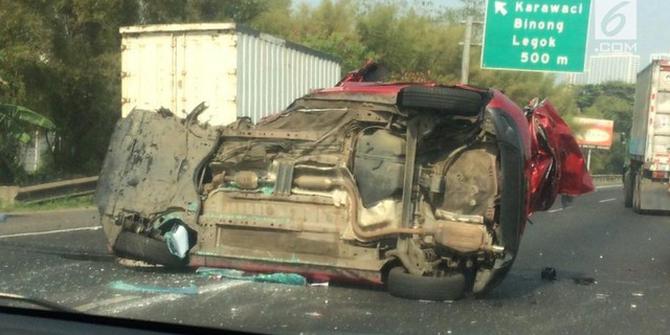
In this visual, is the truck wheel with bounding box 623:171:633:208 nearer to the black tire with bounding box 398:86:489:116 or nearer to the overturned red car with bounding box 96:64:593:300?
the overturned red car with bounding box 96:64:593:300

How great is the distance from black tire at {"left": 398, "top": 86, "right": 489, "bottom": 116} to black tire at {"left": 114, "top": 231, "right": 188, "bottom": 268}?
187cm

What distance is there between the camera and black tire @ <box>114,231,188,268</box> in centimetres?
628

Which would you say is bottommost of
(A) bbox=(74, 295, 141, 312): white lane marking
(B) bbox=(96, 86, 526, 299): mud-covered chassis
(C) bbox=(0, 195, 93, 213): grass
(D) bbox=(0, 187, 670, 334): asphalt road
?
(C) bbox=(0, 195, 93, 213): grass

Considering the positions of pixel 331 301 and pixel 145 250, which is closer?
pixel 331 301

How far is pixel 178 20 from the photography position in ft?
79.4

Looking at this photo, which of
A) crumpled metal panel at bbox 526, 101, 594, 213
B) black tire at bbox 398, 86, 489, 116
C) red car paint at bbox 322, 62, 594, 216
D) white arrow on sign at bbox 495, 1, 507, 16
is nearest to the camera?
black tire at bbox 398, 86, 489, 116

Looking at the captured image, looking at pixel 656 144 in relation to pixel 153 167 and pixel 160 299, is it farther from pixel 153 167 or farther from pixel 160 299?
pixel 160 299

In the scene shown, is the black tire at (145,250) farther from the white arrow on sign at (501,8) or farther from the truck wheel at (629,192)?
the truck wheel at (629,192)

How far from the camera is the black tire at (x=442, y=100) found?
5.82 metres

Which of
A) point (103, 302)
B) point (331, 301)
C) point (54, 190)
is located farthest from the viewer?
point (54, 190)

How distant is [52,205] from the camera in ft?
54.9

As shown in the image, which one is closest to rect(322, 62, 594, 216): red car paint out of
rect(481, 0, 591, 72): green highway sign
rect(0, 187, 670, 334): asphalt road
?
rect(0, 187, 670, 334): asphalt road

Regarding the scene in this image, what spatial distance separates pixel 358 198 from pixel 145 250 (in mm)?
1534

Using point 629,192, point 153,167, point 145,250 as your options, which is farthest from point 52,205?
point 629,192
